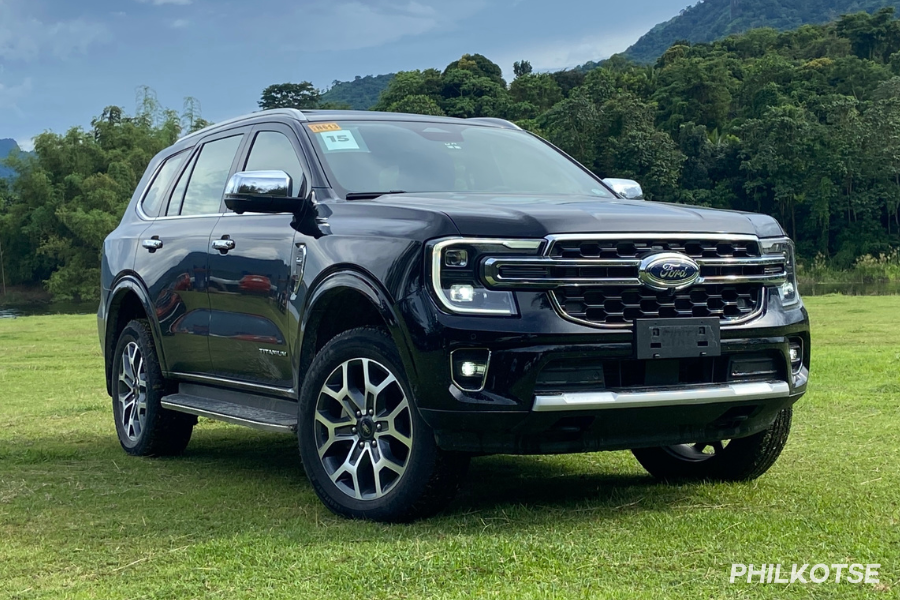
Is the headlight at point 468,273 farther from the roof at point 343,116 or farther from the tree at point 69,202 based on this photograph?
the tree at point 69,202

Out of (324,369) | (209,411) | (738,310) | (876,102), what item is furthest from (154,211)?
(876,102)

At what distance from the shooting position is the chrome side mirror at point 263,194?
561 cm

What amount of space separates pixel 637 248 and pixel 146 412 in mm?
3965

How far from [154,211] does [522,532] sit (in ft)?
13.8

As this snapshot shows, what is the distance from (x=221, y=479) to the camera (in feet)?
21.3

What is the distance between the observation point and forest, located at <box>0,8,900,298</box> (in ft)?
277

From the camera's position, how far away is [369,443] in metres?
5.04

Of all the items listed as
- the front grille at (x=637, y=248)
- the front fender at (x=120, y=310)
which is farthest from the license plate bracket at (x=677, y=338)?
the front fender at (x=120, y=310)

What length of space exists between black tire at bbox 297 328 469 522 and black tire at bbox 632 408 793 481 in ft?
5.40

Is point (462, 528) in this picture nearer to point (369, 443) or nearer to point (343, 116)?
point (369, 443)

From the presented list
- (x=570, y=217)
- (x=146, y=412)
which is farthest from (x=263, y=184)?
(x=146, y=412)

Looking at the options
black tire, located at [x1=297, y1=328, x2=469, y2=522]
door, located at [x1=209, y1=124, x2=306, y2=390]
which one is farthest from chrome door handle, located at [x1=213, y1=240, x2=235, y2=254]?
black tire, located at [x1=297, y1=328, x2=469, y2=522]

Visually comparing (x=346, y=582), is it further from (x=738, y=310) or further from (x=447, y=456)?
(x=738, y=310)

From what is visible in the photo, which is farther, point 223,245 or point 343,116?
point 343,116
